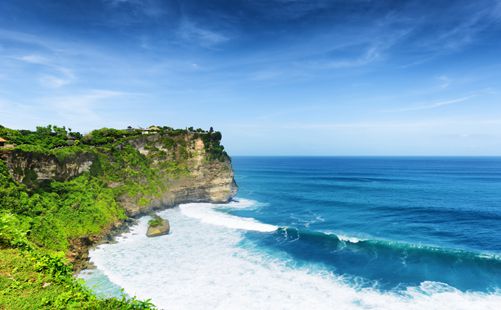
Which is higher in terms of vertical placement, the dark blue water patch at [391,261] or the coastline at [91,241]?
the coastline at [91,241]

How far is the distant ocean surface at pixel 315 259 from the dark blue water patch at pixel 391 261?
11cm

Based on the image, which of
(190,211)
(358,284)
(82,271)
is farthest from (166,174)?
(358,284)

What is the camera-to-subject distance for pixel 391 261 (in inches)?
1224

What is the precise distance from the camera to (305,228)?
1702 inches

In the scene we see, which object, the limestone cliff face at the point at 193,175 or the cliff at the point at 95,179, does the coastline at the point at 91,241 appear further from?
the limestone cliff face at the point at 193,175

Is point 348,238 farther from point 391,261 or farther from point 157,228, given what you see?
point 157,228

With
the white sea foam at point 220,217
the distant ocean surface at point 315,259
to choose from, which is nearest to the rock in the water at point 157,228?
the distant ocean surface at point 315,259

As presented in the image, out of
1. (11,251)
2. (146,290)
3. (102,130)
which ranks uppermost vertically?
(102,130)

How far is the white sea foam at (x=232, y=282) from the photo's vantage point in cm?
2291

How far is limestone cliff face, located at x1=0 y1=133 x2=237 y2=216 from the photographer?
4512 cm

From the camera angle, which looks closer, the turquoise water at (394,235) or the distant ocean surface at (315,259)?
the distant ocean surface at (315,259)

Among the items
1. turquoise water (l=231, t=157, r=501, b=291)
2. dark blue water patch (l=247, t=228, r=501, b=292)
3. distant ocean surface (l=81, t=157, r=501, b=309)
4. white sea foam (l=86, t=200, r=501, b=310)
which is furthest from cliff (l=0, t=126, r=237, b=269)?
dark blue water patch (l=247, t=228, r=501, b=292)

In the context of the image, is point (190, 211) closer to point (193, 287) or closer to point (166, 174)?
point (166, 174)

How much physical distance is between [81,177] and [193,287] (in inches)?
1018
